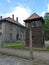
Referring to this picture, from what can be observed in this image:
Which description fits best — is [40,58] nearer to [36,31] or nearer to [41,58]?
[41,58]

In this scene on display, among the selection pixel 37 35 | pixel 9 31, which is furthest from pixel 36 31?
pixel 9 31

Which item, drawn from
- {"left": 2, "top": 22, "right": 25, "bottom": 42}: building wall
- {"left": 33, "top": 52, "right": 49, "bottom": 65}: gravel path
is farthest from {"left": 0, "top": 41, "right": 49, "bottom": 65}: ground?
{"left": 2, "top": 22, "right": 25, "bottom": 42}: building wall

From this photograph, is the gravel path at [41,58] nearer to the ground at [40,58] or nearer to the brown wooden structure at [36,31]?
the ground at [40,58]

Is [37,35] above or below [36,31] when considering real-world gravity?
below

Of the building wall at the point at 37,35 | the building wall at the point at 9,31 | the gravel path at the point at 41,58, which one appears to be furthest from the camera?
the building wall at the point at 9,31

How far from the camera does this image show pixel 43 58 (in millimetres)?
10484

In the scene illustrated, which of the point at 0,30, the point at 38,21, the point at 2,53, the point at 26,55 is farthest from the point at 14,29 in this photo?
the point at 26,55

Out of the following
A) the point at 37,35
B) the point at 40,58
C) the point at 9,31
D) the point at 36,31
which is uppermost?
the point at 9,31

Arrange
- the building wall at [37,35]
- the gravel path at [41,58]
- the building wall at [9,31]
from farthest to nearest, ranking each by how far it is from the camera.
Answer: the building wall at [9,31], the building wall at [37,35], the gravel path at [41,58]

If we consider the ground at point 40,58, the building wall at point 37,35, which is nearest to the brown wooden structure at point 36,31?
the building wall at point 37,35

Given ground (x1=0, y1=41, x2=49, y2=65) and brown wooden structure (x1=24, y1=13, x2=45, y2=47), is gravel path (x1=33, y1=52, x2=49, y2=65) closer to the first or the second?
ground (x1=0, y1=41, x2=49, y2=65)

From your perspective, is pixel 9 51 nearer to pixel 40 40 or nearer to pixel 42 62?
pixel 42 62

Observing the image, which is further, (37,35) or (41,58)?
(37,35)

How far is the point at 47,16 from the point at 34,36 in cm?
3855
